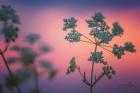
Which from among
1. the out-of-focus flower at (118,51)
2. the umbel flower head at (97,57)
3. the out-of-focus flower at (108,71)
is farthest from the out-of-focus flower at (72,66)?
the out-of-focus flower at (118,51)

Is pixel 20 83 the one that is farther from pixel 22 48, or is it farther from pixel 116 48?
pixel 116 48

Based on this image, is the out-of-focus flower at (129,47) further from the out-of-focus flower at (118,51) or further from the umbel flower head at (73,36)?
the umbel flower head at (73,36)

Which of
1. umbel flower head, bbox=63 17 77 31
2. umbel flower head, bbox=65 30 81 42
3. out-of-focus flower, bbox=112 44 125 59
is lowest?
out-of-focus flower, bbox=112 44 125 59

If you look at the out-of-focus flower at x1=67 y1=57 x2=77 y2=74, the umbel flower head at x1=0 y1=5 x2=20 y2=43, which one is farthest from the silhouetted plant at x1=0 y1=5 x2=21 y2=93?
the out-of-focus flower at x1=67 y1=57 x2=77 y2=74

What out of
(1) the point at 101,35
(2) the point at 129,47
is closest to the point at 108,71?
(2) the point at 129,47

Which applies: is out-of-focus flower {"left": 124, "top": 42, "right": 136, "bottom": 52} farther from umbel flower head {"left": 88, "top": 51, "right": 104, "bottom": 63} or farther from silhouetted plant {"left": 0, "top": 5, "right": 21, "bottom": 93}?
silhouetted plant {"left": 0, "top": 5, "right": 21, "bottom": 93}

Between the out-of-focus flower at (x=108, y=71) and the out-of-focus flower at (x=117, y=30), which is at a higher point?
the out-of-focus flower at (x=117, y=30)

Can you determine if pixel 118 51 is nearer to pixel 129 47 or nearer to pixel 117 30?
pixel 129 47

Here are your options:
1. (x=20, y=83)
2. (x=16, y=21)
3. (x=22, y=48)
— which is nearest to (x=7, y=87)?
(x=20, y=83)
